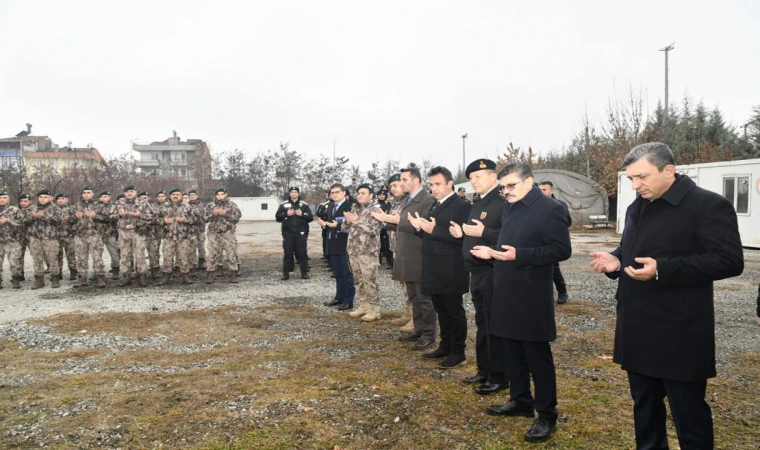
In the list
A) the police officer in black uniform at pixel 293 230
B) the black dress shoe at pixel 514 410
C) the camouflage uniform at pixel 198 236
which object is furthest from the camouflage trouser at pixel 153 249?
the black dress shoe at pixel 514 410

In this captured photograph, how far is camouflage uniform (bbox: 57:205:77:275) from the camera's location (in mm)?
11594

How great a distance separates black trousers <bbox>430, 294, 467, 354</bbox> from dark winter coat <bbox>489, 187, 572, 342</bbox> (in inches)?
56.5

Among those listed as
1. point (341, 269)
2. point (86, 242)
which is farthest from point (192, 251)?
point (341, 269)

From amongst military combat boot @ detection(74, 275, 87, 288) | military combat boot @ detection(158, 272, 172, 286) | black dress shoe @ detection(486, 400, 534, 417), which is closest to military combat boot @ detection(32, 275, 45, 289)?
military combat boot @ detection(74, 275, 87, 288)

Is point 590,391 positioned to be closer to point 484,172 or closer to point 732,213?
point 484,172

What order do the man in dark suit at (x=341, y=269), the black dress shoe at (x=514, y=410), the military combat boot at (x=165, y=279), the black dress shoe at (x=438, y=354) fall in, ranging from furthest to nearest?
the military combat boot at (x=165, y=279), the man in dark suit at (x=341, y=269), the black dress shoe at (x=438, y=354), the black dress shoe at (x=514, y=410)

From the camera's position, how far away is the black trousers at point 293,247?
11.8m

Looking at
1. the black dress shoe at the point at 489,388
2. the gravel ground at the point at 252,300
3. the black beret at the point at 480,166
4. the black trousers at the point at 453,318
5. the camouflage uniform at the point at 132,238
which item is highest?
the black beret at the point at 480,166

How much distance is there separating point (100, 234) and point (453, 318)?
9.84m

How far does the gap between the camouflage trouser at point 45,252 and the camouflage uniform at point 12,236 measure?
29 centimetres

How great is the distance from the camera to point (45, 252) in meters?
A: 11.3

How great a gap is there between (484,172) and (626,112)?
111 ft

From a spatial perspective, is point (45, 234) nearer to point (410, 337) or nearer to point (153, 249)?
point (153, 249)

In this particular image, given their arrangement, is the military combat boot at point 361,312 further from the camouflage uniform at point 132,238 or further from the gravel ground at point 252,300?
the camouflage uniform at point 132,238
